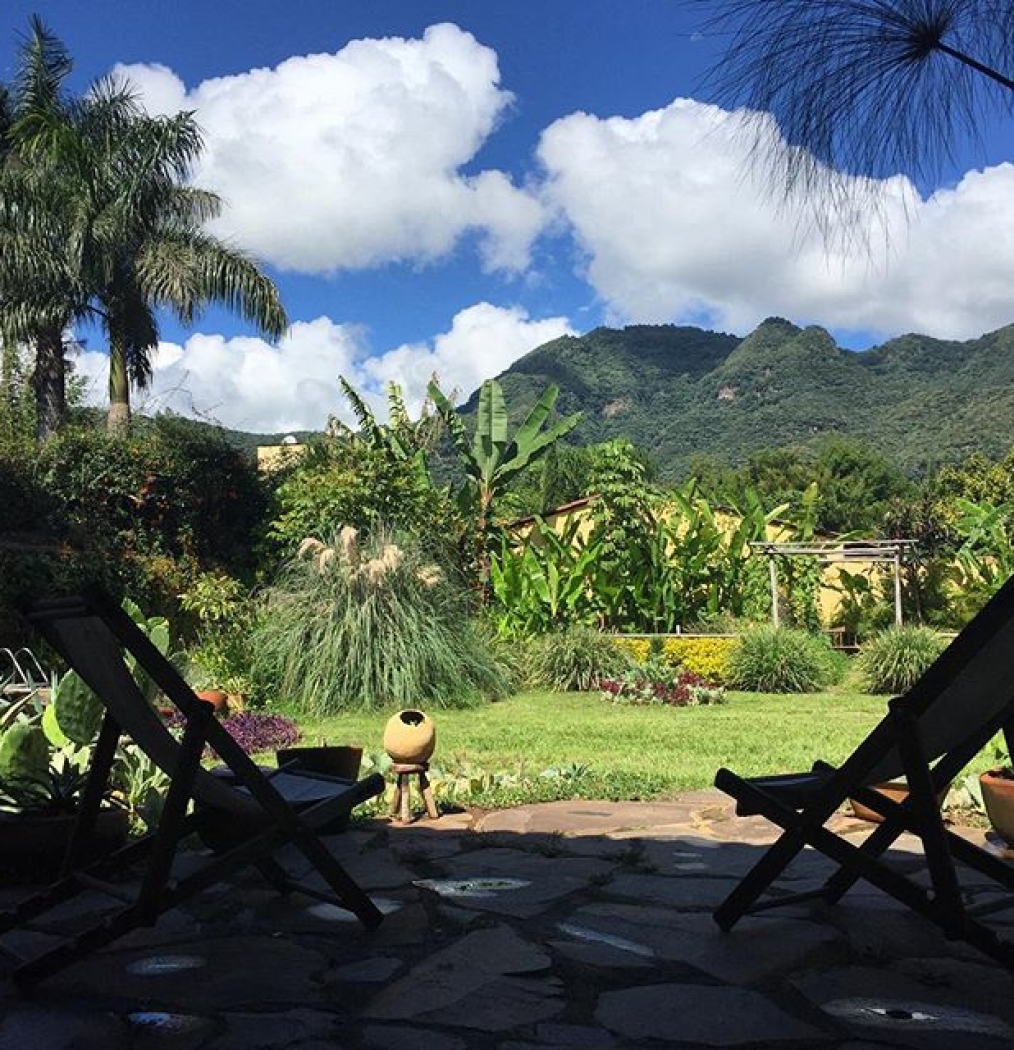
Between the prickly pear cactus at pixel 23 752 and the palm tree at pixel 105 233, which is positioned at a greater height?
the palm tree at pixel 105 233

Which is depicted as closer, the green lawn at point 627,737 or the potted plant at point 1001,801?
the potted plant at point 1001,801

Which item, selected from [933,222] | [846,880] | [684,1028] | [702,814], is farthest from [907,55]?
[702,814]

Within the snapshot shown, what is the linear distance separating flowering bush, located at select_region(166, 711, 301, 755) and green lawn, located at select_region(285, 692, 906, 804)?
0.18 meters

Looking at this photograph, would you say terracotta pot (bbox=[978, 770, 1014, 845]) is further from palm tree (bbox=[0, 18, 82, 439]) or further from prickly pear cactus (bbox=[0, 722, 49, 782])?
palm tree (bbox=[0, 18, 82, 439])

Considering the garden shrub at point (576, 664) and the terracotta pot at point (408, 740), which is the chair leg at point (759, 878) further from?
the garden shrub at point (576, 664)

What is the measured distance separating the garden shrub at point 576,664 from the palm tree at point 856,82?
9570 mm

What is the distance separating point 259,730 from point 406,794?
3609 mm

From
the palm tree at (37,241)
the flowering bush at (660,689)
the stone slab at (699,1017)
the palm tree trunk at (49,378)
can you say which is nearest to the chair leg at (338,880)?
the stone slab at (699,1017)

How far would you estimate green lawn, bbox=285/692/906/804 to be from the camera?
618 centimetres

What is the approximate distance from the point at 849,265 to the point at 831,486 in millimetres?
42791

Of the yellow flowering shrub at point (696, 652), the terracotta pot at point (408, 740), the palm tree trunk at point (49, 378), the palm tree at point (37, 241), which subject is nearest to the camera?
the terracotta pot at point (408, 740)

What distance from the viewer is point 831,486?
44438 millimetres

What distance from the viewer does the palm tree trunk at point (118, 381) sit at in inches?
779

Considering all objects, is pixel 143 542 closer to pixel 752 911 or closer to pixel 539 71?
pixel 539 71
